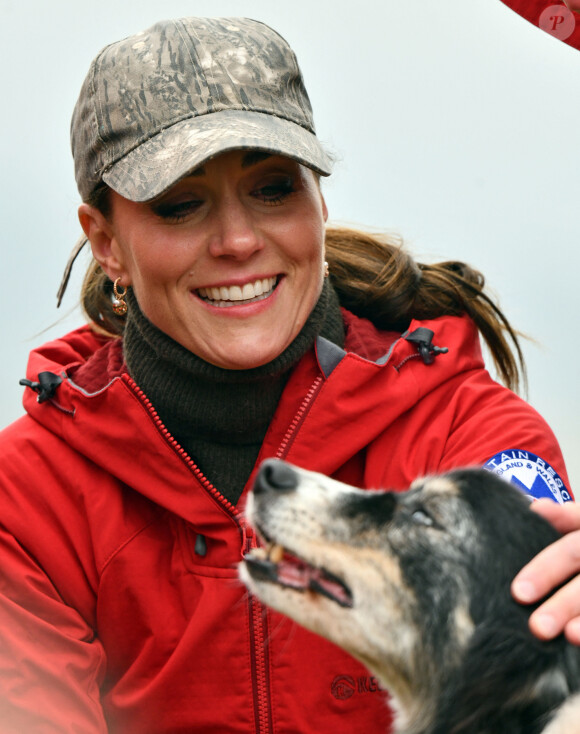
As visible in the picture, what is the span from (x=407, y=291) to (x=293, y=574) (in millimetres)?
1230

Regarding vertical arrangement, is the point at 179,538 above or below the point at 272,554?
below

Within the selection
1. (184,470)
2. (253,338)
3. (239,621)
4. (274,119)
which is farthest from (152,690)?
(274,119)

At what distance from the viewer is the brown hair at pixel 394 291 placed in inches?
118

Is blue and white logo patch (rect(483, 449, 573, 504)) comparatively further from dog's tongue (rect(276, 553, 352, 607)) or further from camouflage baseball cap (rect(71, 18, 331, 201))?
camouflage baseball cap (rect(71, 18, 331, 201))

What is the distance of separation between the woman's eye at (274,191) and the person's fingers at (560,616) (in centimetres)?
132

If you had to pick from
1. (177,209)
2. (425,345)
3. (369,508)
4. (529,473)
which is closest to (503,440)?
(529,473)

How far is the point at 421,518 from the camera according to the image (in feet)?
6.93

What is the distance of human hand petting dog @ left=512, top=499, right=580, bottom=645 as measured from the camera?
69.6 inches

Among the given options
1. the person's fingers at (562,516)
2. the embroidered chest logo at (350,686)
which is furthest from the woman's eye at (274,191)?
the embroidered chest logo at (350,686)

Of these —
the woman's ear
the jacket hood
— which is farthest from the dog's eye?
the woman's ear

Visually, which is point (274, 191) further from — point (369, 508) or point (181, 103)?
point (369, 508)

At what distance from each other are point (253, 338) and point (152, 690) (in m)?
1.02

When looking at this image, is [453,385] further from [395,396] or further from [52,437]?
[52,437]

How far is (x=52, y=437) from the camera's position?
9.02ft
